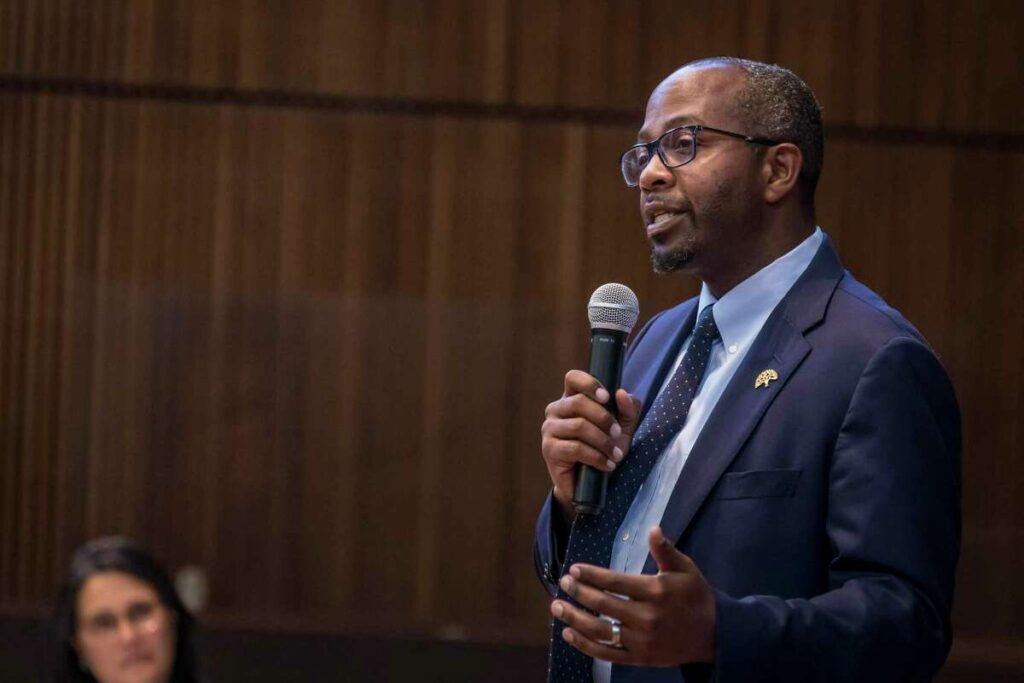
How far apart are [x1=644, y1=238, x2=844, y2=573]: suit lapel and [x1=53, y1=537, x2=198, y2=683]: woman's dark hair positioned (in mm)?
797

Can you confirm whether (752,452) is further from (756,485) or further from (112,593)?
(112,593)

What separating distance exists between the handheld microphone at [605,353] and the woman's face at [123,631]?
74 cm

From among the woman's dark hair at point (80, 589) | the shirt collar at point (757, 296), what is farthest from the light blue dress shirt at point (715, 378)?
the woman's dark hair at point (80, 589)

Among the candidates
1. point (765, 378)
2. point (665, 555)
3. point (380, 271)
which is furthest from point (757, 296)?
point (380, 271)

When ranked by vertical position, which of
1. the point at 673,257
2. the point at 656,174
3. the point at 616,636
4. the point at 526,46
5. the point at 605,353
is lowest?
the point at 616,636

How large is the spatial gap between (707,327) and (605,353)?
23cm

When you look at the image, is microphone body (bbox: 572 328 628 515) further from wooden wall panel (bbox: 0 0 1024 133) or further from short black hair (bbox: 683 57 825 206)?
wooden wall panel (bbox: 0 0 1024 133)

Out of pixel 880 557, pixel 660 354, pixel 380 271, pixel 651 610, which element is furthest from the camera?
pixel 380 271

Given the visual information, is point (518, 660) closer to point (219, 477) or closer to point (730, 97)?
point (219, 477)

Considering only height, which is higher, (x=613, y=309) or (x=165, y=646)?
(x=613, y=309)

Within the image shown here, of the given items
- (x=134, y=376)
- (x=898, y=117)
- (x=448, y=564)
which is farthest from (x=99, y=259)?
(x=898, y=117)

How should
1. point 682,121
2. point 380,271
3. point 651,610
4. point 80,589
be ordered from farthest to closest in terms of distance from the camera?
point 380,271 < point 80,589 < point 682,121 < point 651,610

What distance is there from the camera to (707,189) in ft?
5.23

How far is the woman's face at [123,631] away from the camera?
5.92 feet
